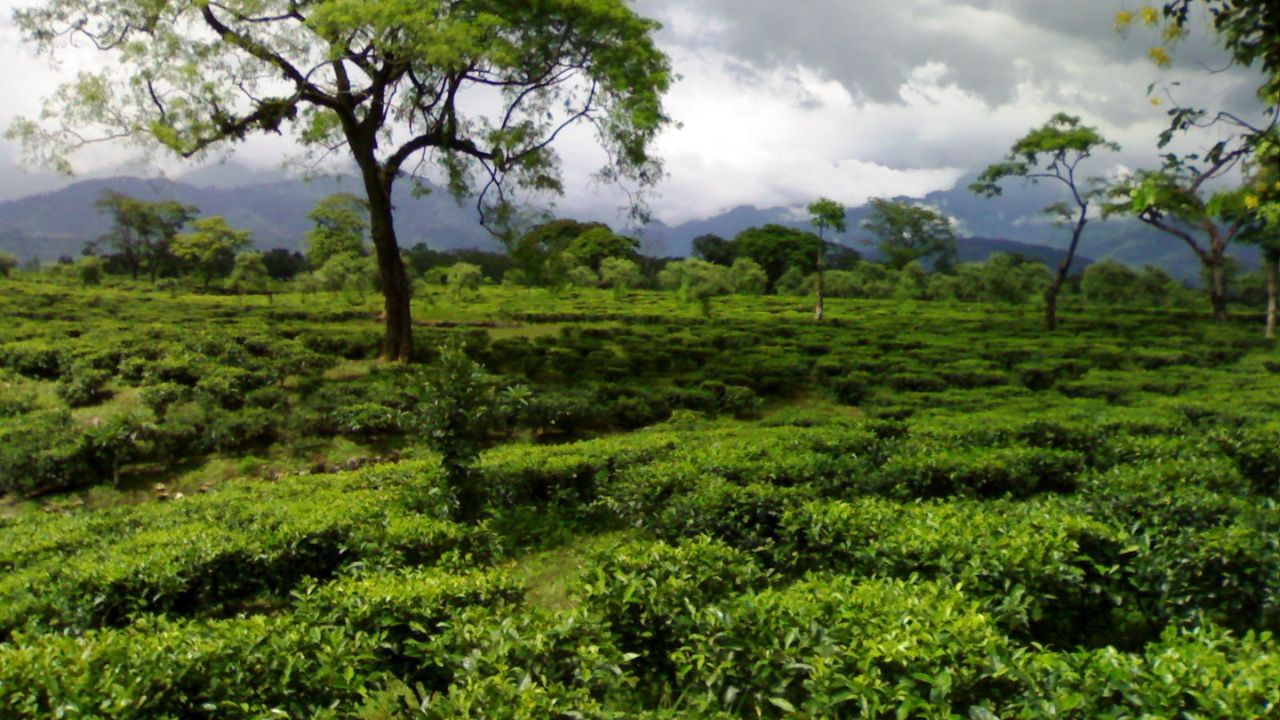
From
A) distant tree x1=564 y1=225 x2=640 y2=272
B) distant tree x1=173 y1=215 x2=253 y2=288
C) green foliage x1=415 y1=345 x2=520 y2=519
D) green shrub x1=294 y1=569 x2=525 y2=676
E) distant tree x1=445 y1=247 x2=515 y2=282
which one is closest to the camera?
green shrub x1=294 y1=569 x2=525 y2=676

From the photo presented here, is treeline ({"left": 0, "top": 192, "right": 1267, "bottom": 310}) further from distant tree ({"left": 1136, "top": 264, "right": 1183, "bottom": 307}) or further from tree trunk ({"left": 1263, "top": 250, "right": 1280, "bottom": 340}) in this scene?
tree trunk ({"left": 1263, "top": 250, "right": 1280, "bottom": 340})

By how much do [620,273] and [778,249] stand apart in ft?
39.6

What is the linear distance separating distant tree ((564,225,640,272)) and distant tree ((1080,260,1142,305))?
1297 inches

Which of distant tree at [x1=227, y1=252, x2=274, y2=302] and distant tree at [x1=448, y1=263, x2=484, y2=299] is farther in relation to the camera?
distant tree at [x1=227, y1=252, x2=274, y2=302]

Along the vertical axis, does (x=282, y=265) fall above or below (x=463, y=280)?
above

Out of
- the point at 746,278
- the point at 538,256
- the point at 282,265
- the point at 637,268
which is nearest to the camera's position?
the point at 538,256

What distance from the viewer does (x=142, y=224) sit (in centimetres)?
5225

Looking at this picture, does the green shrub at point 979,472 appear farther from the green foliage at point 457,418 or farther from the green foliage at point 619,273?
the green foliage at point 619,273

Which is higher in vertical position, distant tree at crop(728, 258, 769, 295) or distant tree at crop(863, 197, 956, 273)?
distant tree at crop(863, 197, 956, 273)

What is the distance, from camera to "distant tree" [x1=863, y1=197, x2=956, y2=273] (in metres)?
62.5

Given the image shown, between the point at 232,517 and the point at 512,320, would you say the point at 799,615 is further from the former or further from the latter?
the point at 512,320

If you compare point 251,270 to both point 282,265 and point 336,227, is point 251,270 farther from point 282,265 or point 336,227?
point 282,265

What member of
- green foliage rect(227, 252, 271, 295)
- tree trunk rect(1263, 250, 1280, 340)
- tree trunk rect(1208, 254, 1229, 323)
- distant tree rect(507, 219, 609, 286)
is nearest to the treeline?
green foliage rect(227, 252, 271, 295)

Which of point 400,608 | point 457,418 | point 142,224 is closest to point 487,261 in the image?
point 142,224
